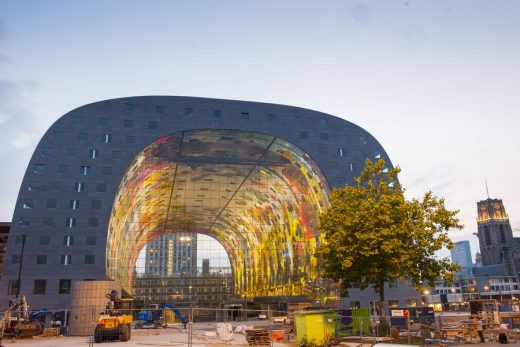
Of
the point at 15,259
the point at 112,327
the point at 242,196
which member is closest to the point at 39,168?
the point at 15,259

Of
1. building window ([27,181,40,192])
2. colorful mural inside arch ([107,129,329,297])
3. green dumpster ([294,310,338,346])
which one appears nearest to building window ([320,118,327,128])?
colorful mural inside arch ([107,129,329,297])

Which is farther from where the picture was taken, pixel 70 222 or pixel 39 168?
pixel 39 168

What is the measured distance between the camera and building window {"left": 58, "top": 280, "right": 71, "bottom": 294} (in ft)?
157

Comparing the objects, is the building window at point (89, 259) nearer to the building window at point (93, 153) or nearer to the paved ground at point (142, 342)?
the building window at point (93, 153)

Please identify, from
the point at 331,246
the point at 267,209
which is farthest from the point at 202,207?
the point at 331,246

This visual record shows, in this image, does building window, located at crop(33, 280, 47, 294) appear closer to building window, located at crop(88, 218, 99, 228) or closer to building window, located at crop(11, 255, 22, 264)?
building window, located at crop(11, 255, 22, 264)

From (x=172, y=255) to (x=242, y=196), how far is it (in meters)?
37.1

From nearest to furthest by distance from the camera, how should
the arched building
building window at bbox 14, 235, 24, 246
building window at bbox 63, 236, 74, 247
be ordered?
building window at bbox 14, 235, 24, 246, the arched building, building window at bbox 63, 236, 74, 247

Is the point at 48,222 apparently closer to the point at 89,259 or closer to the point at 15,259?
the point at 15,259

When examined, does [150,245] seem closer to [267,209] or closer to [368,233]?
[267,209]

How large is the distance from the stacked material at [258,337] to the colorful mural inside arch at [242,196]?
3150 centimetres

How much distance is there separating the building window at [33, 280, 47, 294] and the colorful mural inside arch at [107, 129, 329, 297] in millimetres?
7235

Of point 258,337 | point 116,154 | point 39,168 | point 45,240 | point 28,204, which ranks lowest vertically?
point 258,337

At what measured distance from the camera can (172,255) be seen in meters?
102
